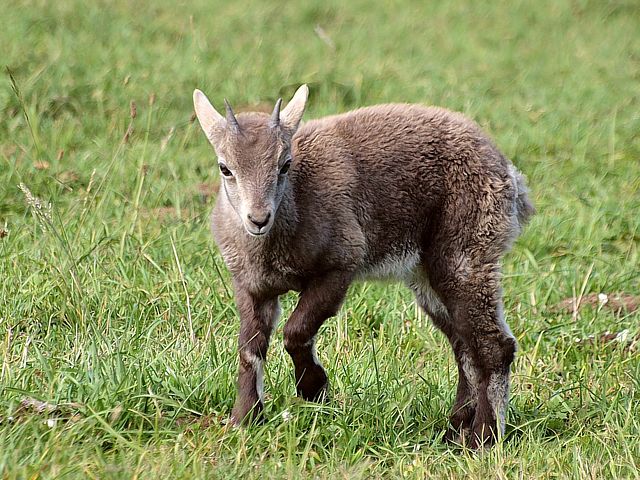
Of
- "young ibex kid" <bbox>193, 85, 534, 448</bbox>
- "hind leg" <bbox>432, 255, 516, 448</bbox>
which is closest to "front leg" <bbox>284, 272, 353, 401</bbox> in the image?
"young ibex kid" <bbox>193, 85, 534, 448</bbox>

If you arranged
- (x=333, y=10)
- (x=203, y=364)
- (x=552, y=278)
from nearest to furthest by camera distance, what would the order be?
(x=203, y=364), (x=552, y=278), (x=333, y=10)

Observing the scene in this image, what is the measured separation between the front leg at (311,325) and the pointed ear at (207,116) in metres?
0.87

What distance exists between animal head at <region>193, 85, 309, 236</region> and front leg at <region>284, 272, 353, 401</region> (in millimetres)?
505

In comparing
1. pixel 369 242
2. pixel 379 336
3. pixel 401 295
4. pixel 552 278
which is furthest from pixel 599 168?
pixel 369 242

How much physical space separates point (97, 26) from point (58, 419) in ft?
23.4

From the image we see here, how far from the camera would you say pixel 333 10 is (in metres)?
12.9

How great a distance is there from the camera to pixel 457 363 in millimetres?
6008

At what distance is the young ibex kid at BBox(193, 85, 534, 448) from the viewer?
530cm

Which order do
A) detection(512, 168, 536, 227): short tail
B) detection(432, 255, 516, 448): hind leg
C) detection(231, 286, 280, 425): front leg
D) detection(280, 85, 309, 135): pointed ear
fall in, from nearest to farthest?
detection(231, 286, 280, 425): front leg, detection(280, 85, 309, 135): pointed ear, detection(432, 255, 516, 448): hind leg, detection(512, 168, 536, 227): short tail

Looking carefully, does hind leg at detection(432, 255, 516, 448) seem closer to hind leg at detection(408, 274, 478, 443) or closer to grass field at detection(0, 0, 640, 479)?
hind leg at detection(408, 274, 478, 443)

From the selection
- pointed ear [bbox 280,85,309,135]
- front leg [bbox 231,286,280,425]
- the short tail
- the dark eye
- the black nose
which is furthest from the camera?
the short tail

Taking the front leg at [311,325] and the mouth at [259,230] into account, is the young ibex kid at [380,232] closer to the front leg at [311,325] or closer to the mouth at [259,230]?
the front leg at [311,325]

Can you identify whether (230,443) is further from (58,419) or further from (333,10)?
(333,10)

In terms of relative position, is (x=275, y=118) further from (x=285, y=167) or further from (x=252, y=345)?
(x=252, y=345)
